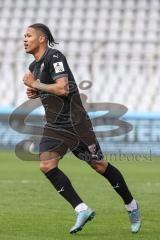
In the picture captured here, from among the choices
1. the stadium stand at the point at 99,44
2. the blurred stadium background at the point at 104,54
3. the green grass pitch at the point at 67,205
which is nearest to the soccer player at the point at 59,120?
the green grass pitch at the point at 67,205

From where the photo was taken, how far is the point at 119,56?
82.8 feet

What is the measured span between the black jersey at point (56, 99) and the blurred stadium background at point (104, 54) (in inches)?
504

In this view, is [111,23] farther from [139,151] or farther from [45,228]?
[45,228]

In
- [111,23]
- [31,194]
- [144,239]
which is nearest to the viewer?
[144,239]

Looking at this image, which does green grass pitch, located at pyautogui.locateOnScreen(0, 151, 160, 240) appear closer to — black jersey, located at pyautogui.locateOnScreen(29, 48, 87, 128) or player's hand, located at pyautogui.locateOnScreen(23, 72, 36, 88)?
black jersey, located at pyautogui.locateOnScreen(29, 48, 87, 128)

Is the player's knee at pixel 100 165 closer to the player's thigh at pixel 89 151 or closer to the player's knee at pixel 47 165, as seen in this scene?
the player's thigh at pixel 89 151

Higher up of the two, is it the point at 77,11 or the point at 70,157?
the point at 77,11

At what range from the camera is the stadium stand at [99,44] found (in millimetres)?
23562

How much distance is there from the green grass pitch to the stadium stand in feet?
20.7

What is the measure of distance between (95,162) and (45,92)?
0.90 meters

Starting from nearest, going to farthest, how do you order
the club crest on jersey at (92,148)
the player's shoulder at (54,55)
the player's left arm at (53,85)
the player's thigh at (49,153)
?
the player's left arm at (53,85) < the player's shoulder at (54,55) < the player's thigh at (49,153) < the club crest on jersey at (92,148)

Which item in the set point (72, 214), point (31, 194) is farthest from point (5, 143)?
point (72, 214)

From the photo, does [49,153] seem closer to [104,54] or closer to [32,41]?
[32,41]

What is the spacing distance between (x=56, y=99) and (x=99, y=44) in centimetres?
1591
